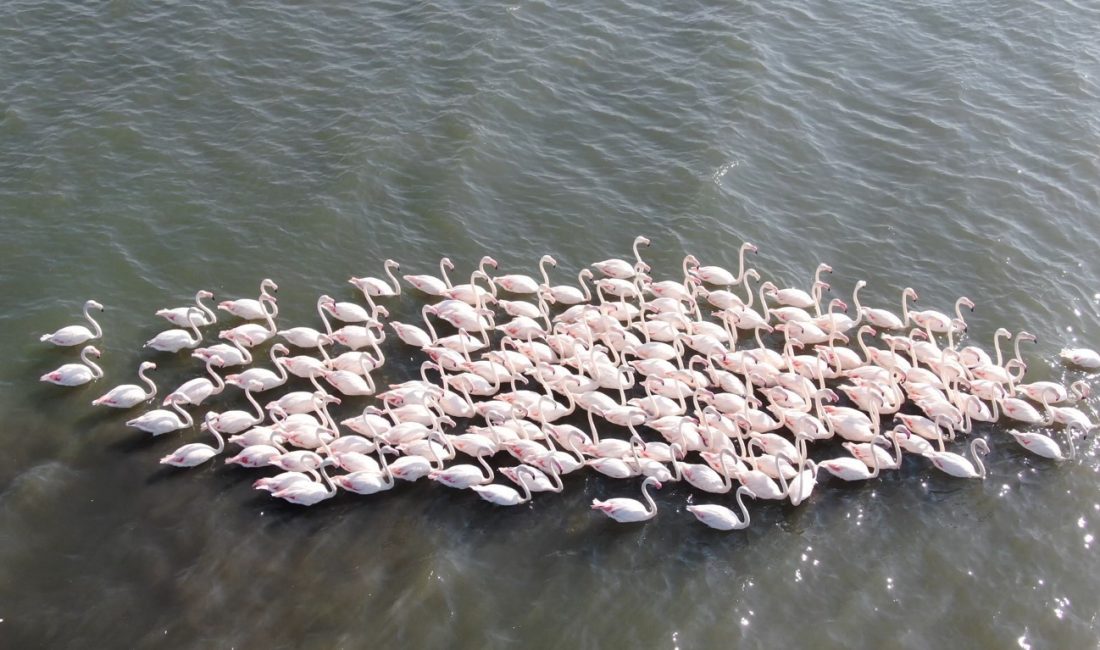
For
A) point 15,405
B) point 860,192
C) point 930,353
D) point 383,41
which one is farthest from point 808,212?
point 15,405

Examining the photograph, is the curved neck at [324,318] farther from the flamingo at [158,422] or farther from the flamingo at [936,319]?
the flamingo at [936,319]

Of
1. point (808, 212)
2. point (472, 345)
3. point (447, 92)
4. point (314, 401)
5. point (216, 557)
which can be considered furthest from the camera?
point (447, 92)

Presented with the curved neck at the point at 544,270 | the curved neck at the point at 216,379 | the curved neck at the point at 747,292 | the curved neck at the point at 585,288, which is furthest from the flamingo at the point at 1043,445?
the curved neck at the point at 216,379

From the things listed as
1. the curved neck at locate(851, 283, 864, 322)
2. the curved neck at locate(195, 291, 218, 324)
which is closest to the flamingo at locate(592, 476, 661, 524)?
the curved neck at locate(851, 283, 864, 322)

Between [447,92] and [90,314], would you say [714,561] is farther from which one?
[447,92]

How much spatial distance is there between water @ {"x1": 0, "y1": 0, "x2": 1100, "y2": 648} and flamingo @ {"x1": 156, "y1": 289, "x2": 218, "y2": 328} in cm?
55

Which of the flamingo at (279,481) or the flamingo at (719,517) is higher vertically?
the flamingo at (279,481)

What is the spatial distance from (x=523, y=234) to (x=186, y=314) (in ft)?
27.7

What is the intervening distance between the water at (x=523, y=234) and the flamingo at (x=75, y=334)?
0.42 m

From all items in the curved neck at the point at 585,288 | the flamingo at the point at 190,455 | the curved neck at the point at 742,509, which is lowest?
the curved neck at the point at 742,509

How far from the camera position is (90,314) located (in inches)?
856

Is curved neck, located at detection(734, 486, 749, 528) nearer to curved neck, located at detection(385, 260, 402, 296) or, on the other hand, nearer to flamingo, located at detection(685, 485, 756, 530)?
flamingo, located at detection(685, 485, 756, 530)

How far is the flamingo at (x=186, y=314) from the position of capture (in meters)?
21.5

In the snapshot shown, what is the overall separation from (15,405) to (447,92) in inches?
579
